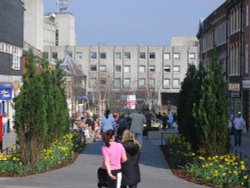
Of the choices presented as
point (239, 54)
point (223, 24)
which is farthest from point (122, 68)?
point (239, 54)

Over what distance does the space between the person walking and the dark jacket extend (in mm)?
114

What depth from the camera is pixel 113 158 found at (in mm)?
12391

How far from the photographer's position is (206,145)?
766 inches

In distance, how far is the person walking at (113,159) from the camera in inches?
487

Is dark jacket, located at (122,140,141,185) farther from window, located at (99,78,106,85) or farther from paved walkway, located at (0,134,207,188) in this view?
window, located at (99,78,106,85)

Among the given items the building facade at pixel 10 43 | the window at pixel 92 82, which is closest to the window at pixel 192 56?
the window at pixel 92 82

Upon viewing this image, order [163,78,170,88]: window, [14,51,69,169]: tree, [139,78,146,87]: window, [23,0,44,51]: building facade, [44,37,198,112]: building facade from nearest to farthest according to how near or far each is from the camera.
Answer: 1. [14,51,69,169]: tree
2. [23,0,44,51]: building facade
3. [139,78,146,87]: window
4. [44,37,198,112]: building facade
5. [163,78,170,88]: window

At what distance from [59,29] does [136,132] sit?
99133mm

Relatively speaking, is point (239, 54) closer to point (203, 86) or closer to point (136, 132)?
point (136, 132)

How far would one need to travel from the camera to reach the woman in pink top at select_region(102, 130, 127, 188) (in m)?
12.4

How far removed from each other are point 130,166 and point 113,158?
0.39 m

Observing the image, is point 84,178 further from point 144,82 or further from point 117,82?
point 144,82

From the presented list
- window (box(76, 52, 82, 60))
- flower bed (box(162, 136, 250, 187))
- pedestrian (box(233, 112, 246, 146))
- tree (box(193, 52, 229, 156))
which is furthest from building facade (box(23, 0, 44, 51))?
tree (box(193, 52, 229, 156))

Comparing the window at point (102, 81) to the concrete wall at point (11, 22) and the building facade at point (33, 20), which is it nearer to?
the building facade at point (33, 20)
